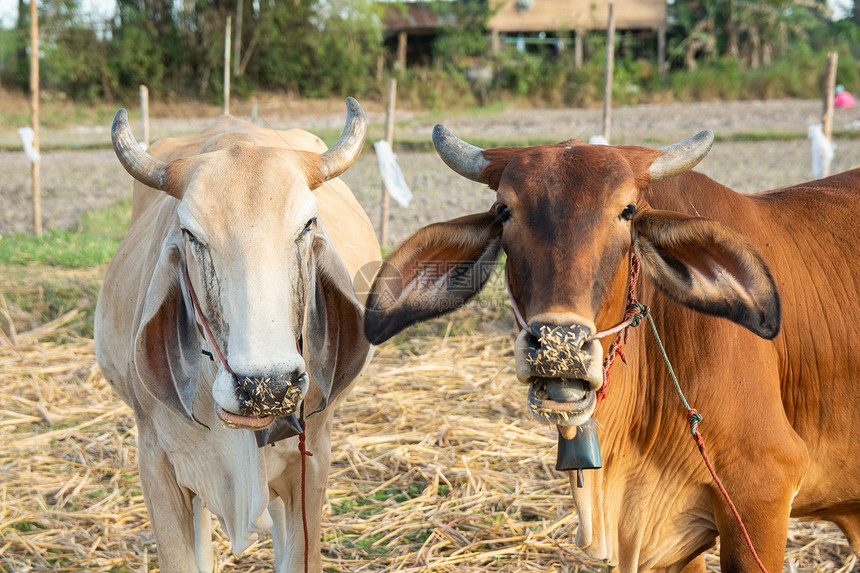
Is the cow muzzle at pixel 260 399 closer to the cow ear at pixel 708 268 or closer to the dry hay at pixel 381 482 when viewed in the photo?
the cow ear at pixel 708 268

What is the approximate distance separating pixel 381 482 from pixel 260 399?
2062mm

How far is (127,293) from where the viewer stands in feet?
10.2

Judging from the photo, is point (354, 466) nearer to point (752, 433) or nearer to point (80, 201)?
point (752, 433)

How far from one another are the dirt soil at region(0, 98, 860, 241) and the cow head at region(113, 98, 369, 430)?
5.91 metres

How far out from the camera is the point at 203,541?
3.33m

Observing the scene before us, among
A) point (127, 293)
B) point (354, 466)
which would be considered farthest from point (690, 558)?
point (127, 293)

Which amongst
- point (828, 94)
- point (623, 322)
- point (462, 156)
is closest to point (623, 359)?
point (623, 322)

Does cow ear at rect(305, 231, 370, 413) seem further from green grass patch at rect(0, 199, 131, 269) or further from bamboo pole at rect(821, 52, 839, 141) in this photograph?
bamboo pole at rect(821, 52, 839, 141)

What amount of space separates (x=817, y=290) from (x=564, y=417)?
1254mm

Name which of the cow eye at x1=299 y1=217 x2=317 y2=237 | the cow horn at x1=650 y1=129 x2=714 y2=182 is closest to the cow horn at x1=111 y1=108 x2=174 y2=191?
the cow eye at x1=299 y1=217 x2=317 y2=237

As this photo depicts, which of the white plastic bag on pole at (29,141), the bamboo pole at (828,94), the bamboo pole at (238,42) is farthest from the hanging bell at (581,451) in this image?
→ the bamboo pole at (238,42)

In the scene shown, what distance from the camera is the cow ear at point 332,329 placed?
9.01 feet

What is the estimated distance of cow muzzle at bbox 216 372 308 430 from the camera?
7.06 feet

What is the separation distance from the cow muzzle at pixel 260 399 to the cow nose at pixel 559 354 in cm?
64
